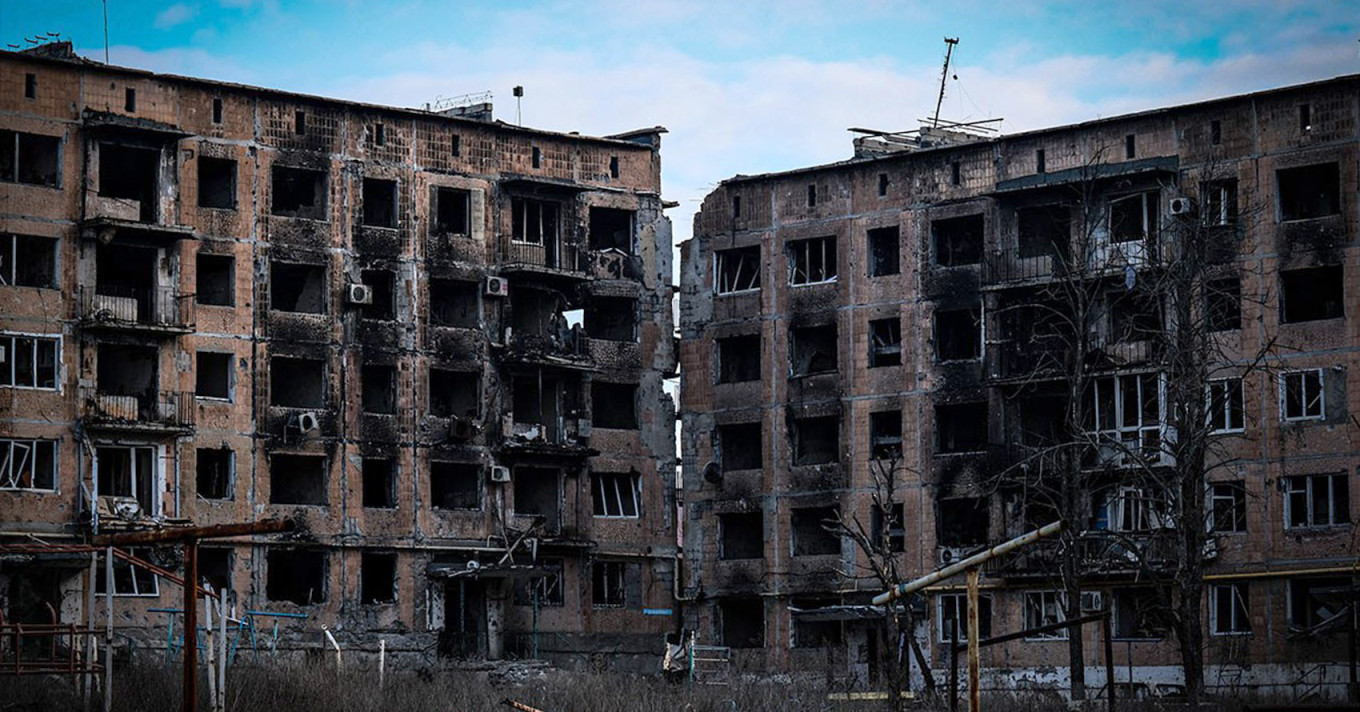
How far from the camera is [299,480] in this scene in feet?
177

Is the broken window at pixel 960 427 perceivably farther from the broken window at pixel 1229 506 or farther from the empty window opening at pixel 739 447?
the broken window at pixel 1229 506

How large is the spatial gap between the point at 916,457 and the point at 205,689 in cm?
2312

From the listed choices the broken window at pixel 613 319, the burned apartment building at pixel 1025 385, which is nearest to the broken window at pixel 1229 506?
the burned apartment building at pixel 1025 385

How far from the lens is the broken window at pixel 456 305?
5625cm

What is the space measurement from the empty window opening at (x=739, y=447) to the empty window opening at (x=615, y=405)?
2.44 meters

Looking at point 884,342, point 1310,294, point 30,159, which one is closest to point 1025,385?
point 884,342

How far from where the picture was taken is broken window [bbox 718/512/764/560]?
193 feet

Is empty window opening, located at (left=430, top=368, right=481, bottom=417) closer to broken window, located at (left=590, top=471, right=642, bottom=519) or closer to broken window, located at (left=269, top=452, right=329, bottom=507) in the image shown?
broken window, located at (left=269, top=452, right=329, bottom=507)

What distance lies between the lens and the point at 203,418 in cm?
5162

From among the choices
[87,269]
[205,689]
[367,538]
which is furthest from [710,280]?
[205,689]

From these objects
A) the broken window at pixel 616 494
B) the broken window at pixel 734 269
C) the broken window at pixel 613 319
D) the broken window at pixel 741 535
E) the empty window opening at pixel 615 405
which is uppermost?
the broken window at pixel 734 269

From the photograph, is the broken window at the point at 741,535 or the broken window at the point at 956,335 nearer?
the broken window at the point at 956,335

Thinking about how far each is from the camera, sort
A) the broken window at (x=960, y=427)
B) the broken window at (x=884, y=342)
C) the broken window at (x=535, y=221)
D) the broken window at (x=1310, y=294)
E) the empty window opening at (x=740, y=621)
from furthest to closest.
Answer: the empty window opening at (x=740, y=621), the broken window at (x=535, y=221), the broken window at (x=884, y=342), the broken window at (x=960, y=427), the broken window at (x=1310, y=294)

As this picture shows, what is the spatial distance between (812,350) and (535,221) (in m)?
8.14
